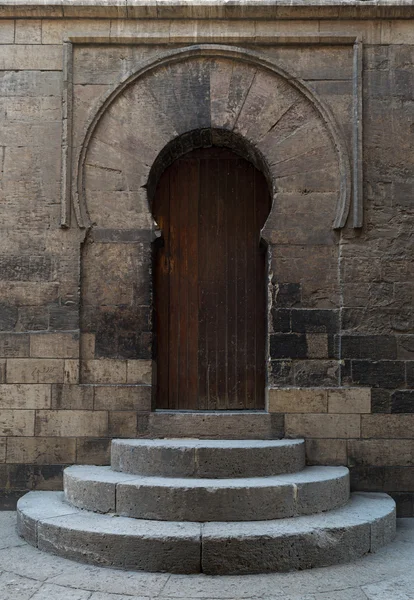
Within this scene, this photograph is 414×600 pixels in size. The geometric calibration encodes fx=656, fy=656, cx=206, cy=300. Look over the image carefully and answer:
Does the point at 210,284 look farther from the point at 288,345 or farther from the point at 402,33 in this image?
the point at 402,33

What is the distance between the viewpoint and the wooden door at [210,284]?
6.75 m

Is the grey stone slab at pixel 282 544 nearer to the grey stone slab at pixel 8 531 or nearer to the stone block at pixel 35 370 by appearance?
the grey stone slab at pixel 8 531

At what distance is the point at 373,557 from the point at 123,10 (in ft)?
18.1

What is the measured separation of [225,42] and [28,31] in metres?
2.00

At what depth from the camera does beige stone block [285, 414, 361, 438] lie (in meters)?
6.21

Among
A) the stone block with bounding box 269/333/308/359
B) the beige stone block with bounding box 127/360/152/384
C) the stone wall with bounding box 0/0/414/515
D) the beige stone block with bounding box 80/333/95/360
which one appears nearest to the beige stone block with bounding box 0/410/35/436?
the stone wall with bounding box 0/0/414/515

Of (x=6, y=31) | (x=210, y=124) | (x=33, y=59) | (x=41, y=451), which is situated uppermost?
(x=6, y=31)

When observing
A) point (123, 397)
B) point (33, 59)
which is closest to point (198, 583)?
point (123, 397)

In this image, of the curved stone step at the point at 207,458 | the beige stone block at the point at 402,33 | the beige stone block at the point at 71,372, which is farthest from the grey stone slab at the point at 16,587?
the beige stone block at the point at 402,33

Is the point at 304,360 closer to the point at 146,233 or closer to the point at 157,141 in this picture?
the point at 146,233

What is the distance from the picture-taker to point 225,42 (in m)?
6.60

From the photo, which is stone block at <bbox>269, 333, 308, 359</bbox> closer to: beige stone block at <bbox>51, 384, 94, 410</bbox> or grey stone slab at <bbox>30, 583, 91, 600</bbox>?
beige stone block at <bbox>51, 384, 94, 410</bbox>

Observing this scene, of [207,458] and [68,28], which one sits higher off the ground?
[68,28]

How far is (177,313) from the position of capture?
679 centimetres
